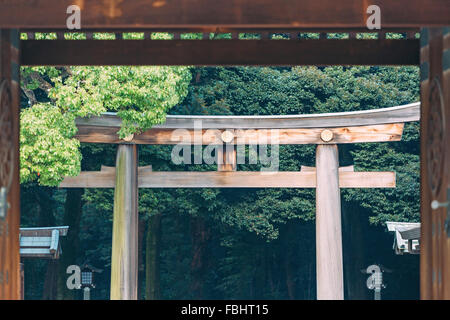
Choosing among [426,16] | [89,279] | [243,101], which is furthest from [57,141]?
[243,101]

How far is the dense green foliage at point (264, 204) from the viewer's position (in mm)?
19578

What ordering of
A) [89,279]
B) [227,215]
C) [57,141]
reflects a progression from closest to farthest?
[57,141]
[89,279]
[227,215]

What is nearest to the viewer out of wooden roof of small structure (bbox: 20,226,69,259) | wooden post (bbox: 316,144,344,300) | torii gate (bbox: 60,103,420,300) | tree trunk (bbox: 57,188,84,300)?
torii gate (bbox: 60,103,420,300)

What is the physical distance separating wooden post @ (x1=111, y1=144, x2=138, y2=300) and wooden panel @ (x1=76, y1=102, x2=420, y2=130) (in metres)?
0.74

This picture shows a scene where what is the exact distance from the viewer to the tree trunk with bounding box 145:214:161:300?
68.7 ft

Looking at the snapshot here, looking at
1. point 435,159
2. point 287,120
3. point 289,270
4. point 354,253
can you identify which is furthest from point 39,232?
point 435,159

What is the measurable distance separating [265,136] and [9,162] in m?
8.56

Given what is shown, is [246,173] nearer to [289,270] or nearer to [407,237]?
[407,237]

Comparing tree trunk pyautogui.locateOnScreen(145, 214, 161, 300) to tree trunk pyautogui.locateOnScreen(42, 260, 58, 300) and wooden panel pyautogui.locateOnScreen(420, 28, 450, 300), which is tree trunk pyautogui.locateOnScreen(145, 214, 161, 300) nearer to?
tree trunk pyautogui.locateOnScreen(42, 260, 58, 300)

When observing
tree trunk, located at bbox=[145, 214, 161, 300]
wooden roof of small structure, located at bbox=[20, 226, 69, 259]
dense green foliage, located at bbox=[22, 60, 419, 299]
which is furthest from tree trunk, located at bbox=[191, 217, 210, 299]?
wooden roof of small structure, located at bbox=[20, 226, 69, 259]

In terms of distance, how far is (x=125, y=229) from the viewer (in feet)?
48.1
